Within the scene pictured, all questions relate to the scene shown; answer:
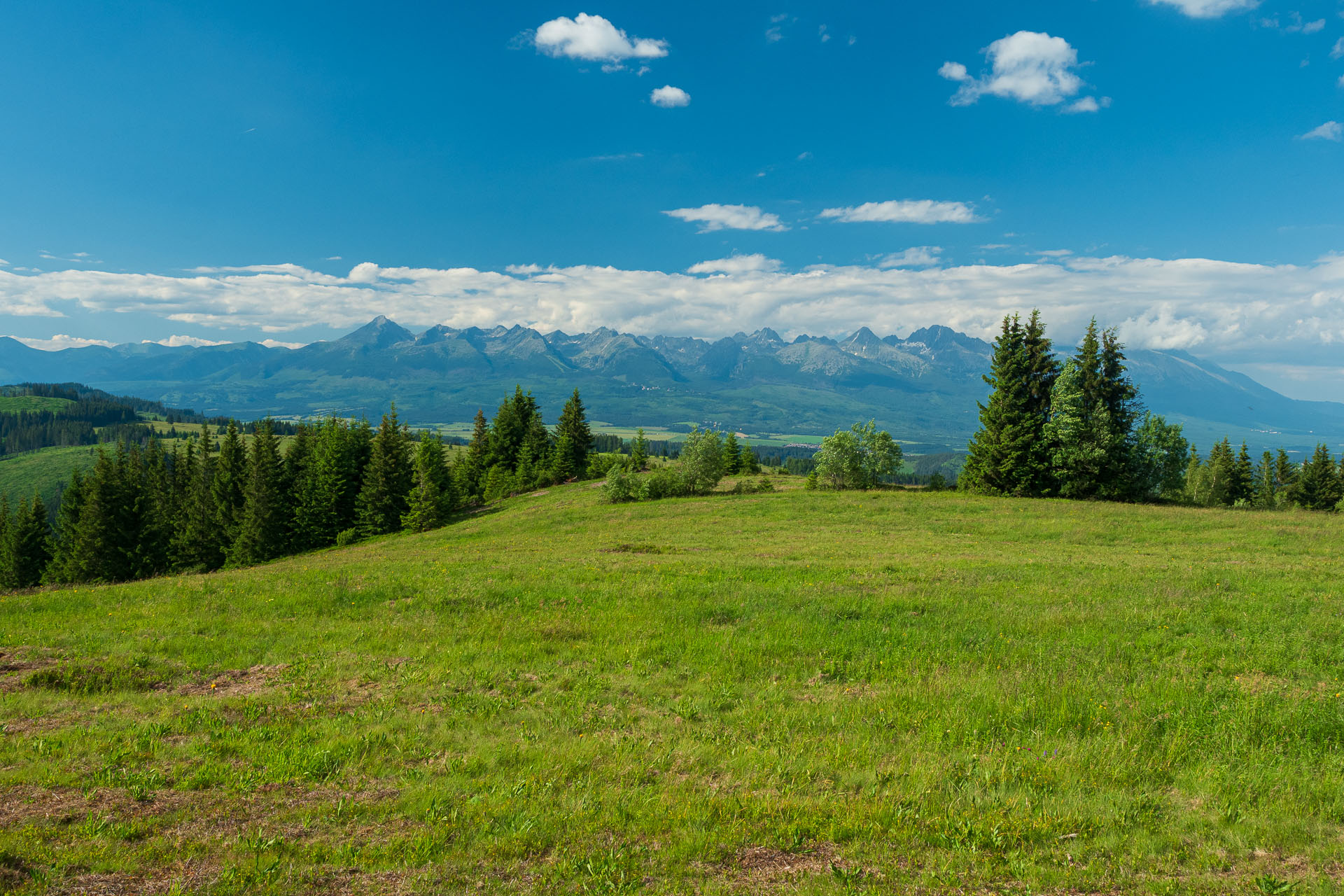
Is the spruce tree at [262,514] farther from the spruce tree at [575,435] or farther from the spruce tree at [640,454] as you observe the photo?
the spruce tree at [640,454]

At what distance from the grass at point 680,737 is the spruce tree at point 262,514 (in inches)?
1840

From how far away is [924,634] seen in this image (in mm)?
13492

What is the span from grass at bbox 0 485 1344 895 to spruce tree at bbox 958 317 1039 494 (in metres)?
34.9

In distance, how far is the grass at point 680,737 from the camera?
239 inches

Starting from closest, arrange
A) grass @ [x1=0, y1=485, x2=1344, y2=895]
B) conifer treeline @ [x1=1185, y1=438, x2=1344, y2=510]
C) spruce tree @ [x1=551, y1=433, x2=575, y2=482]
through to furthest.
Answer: grass @ [x1=0, y1=485, x2=1344, y2=895] → spruce tree @ [x1=551, y1=433, x2=575, y2=482] → conifer treeline @ [x1=1185, y1=438, x2=1344, y2=510]

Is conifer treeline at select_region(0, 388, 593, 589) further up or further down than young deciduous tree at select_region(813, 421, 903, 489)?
further down

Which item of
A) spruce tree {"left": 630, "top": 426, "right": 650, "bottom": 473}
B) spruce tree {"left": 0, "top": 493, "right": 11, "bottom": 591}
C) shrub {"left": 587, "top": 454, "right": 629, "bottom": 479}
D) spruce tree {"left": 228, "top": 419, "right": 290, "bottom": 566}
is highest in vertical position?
spruce tree {"left": 630, "top": 426, "right": 650, "bottom": 473}

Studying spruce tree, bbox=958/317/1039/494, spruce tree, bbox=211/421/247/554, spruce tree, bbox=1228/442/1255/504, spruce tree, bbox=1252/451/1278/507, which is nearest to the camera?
spruce tree, bbox=958/317/1039/494

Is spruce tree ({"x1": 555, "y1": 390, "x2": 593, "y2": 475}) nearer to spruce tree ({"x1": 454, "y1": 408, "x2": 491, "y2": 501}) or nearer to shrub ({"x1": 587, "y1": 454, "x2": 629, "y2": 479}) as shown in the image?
shrub ({"x1": 587, "y1": 454, "x2": 629, "y2": 479})

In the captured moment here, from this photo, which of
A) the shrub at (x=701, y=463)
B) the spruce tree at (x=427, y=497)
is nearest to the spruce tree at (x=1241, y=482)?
the shrub at (x=701, y=463)

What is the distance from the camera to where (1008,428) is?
52125 millimetres

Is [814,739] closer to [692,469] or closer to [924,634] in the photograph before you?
[924,634]

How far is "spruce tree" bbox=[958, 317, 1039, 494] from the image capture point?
51.9 meters

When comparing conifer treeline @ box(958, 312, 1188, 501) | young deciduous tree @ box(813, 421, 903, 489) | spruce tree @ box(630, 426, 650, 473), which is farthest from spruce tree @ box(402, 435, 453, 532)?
conifer treeline @ box(958, 312, 1188, 501)
